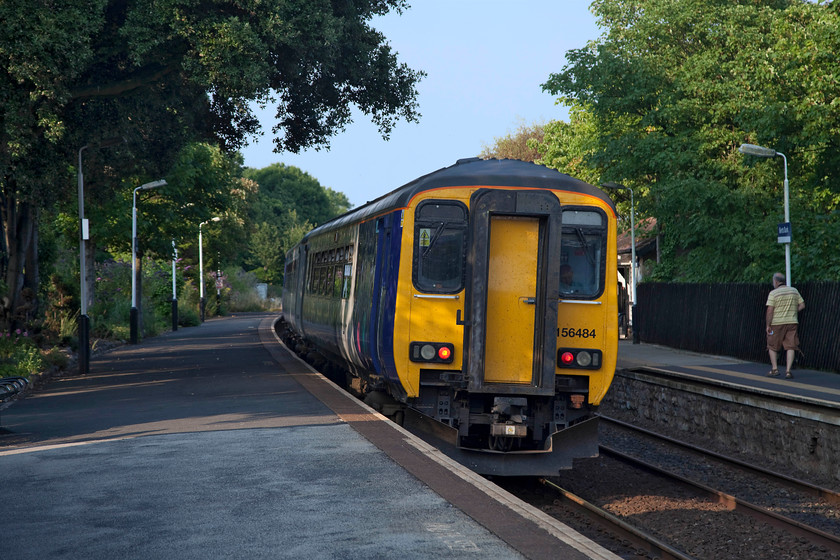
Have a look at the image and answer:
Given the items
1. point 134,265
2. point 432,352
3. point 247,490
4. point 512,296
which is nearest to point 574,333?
point 512,296

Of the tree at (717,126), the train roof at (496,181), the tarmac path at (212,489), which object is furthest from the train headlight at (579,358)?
the tree at (717,126)

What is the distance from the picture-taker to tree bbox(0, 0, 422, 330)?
51.5 feet

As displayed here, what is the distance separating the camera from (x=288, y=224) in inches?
3957

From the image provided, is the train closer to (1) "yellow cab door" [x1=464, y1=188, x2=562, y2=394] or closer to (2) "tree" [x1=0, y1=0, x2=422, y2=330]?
(1) "yellow cab door" [x1=464, y1=188, x2=562, y2=394]

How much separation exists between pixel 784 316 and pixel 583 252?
8244 mm

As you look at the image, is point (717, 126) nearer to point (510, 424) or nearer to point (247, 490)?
point (510, 424)

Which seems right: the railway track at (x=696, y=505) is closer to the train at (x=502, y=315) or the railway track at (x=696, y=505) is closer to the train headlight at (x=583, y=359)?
the train at (x=502, y=315)

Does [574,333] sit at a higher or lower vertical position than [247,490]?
higher

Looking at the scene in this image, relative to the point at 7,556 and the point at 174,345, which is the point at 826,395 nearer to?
the point at 7,556

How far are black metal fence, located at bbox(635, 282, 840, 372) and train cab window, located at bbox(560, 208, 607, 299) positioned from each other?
1015 centimetres

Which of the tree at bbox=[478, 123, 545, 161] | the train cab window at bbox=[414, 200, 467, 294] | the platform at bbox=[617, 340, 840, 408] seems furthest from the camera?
the tree at bbox=[478, 123, 545, 161]

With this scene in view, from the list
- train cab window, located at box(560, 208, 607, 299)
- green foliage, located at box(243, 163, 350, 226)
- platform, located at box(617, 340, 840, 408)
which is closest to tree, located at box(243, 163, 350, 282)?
green foliage, located at box(243, 163, 350, 226)

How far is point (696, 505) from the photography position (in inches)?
409

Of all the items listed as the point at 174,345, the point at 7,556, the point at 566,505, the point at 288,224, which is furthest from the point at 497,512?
the point at 288,224
